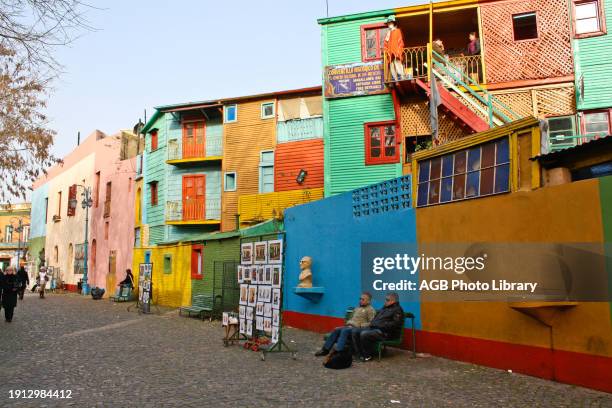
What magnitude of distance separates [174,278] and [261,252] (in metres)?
13.7

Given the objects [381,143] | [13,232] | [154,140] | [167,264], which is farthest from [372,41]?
[13,232]

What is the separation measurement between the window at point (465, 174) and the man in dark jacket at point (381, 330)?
221 centimetres

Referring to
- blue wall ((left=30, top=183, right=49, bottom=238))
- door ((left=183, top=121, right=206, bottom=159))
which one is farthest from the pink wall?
blue wall ((left=30, top=183, right=49, bottom=238))

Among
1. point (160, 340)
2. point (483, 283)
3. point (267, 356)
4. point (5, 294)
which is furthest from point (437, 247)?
point (5, 294)

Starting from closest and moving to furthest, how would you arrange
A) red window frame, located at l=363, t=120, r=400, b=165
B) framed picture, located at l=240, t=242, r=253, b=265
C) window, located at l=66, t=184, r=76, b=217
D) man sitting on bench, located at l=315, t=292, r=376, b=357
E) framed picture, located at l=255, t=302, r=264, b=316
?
man sitting on bench, located at l=315, t=292, r=376, b=357 < framed picture, located at l=255, t=302, r=264, b=316 < framed picture, located at l=240, t=242, r=253, b=265 < red window frame, located at l=363, t=120, r=400, b=165 < window, located at l=66, t=184, r=76, b=217

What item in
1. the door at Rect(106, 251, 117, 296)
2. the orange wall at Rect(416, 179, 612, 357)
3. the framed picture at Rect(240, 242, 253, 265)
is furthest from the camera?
the door at Rect(106, 251, 117, 296)

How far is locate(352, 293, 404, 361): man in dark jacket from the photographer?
1009cm

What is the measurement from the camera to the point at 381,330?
33.4ft

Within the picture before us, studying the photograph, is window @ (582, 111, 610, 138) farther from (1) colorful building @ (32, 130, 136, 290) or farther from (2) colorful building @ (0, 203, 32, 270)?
(2) colorful building @ (0, 203, 32, 270)

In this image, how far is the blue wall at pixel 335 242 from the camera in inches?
457

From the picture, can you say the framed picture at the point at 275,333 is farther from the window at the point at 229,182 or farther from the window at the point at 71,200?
the window at the point at 71,200

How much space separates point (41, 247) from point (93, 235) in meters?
16.4

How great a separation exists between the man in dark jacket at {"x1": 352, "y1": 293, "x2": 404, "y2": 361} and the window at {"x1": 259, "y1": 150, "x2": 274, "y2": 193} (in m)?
15.5

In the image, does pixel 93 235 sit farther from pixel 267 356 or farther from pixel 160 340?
pixel 267 356
